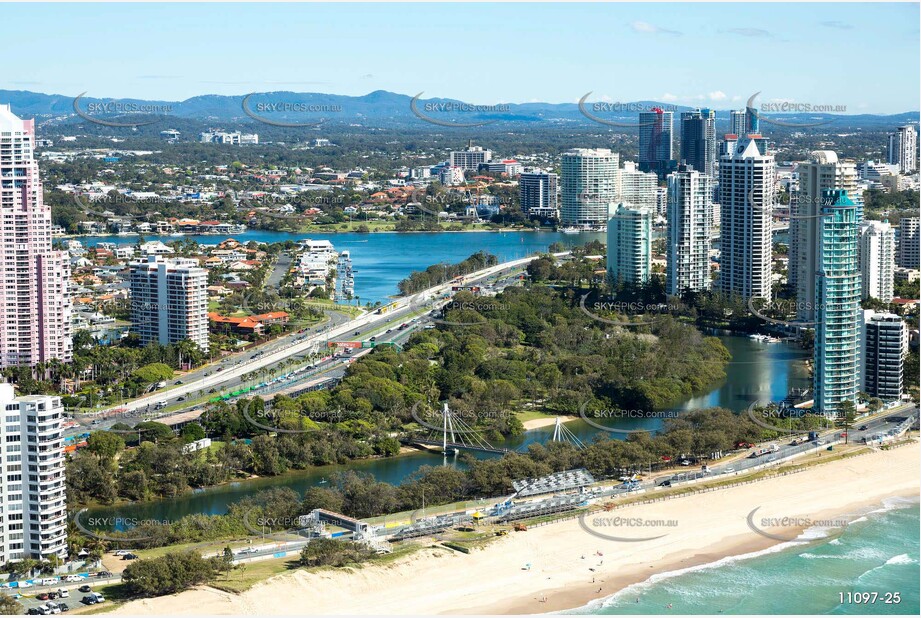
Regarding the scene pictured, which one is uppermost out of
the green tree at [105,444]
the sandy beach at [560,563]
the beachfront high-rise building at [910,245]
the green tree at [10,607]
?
the beachfront high-rise building at [910,245]

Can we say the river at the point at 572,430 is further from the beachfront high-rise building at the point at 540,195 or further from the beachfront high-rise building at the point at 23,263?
the beachfront high-rise building at the point at 540,195

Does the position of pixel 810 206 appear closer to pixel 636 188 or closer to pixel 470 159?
pixel 636 188

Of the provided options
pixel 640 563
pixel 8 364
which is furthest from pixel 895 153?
pixel 640 563

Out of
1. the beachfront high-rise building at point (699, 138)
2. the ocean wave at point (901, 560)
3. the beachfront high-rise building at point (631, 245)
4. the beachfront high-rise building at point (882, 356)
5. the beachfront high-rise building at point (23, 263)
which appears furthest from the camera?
the beachfront high-rise building at point (699, 138)

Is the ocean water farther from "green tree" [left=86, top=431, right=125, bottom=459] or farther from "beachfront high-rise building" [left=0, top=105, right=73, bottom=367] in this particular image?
"beachfront high-rise building" [left=0, top=105, right=73, bottom=367]

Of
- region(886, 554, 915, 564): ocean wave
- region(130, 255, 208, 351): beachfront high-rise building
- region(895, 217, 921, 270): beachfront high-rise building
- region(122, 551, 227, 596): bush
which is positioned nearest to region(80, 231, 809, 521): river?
region(122, 551, 227, 596): bush

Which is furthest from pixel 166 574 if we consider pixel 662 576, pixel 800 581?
pixel 800 581

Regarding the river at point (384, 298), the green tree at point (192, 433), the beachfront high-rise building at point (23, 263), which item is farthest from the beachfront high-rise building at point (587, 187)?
the green tree at point (192, 433)

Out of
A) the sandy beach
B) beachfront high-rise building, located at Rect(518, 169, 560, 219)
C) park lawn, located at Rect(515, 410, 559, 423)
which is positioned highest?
beachfront high-rise building, located at Rect(518, 169, 560, 219)
